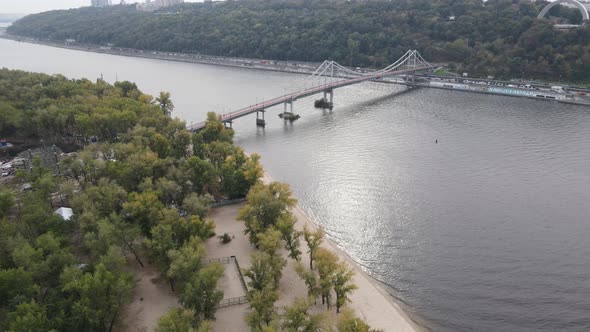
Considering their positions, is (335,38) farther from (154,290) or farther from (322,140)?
(154,290)

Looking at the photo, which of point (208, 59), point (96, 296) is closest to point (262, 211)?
point (96, 296)

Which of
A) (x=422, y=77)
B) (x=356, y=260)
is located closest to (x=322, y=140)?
(x=356, y=260)

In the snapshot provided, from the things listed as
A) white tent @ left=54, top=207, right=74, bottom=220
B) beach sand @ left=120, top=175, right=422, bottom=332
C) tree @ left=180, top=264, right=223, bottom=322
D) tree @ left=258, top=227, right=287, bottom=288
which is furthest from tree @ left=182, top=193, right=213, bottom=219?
white tent @ left=54, top=207, right=74, bottom=220

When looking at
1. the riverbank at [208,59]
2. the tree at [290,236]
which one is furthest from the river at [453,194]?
the riverbank at [208,59]

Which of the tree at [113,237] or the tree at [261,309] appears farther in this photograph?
the tree at [113,237]

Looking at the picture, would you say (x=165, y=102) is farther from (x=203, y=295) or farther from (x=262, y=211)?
(x=203, y=295)

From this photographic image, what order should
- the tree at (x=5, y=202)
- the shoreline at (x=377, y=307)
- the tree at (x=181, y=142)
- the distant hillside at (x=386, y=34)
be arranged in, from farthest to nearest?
the distant hillside at (x=386, y=34), the tree at (x=181, y=142), the tree at (x=5, y=202), the shoreline at (x=377, y=307)

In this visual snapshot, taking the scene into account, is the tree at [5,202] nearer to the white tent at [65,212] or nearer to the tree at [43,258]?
the white tent at [65,212]
